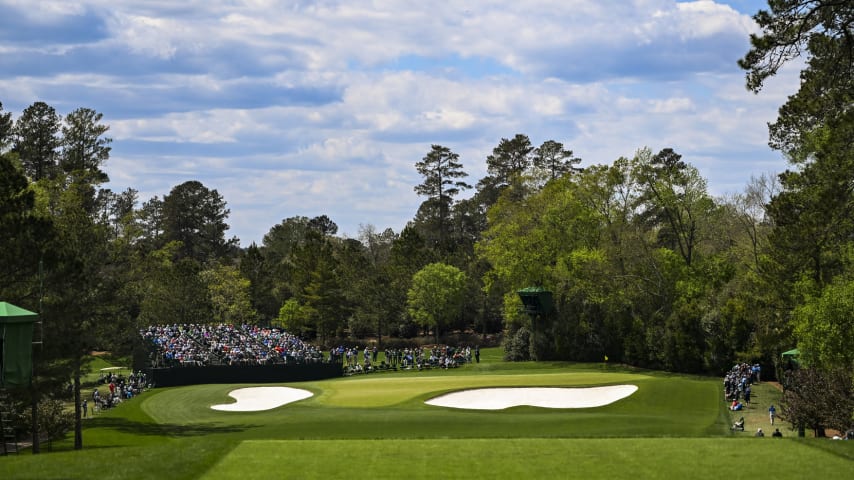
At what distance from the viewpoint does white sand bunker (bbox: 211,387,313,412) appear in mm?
44750

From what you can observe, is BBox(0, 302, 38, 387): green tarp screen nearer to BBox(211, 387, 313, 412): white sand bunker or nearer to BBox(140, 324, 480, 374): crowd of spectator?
BBox(211, 387, 313, 412): white sand bunker

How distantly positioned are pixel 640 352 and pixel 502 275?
15010 millimetres

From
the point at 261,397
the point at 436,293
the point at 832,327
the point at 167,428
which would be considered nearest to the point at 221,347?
the point at 261,397

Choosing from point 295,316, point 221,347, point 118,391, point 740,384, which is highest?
point 295,316

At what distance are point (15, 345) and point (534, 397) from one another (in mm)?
29477

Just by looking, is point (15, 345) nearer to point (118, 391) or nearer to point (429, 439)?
point (429, 439)

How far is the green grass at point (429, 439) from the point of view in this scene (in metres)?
19.8

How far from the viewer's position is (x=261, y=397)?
48.8 m

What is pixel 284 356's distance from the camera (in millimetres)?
62562

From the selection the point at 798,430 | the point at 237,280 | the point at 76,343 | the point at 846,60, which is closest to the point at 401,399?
the point at 76,343

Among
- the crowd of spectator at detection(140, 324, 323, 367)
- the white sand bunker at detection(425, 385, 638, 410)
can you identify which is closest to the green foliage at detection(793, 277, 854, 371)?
the white sand bunker at detection(425, 385, 638, 410)

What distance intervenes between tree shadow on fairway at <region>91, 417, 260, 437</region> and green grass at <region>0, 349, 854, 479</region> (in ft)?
0.28

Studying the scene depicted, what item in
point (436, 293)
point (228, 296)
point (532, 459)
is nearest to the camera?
point (532, 459)

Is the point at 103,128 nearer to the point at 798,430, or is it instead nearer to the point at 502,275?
the point at 502,275
